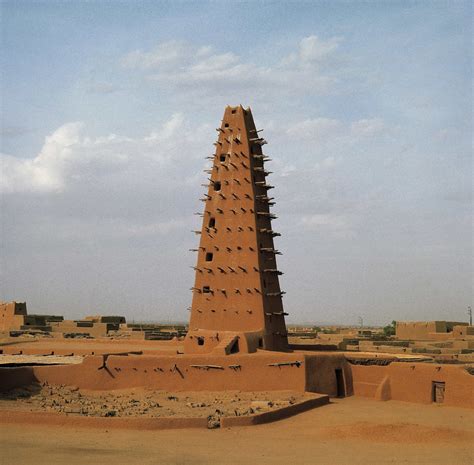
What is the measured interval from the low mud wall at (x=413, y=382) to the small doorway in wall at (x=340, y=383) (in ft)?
1.99

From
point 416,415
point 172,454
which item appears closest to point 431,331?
point 416,415

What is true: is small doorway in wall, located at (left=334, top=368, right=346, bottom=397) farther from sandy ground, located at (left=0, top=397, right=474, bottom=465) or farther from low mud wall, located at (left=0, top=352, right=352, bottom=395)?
sandy ground, located at (left=0, top=397, right=474, bottom=465)

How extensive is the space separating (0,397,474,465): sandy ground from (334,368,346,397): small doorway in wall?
194 inches

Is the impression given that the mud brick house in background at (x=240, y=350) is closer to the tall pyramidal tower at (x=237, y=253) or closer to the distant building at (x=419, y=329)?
the tall pyramidal tower at (x=237, y=253)

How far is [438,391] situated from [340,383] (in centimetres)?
418

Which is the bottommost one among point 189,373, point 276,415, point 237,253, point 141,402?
point 276,415

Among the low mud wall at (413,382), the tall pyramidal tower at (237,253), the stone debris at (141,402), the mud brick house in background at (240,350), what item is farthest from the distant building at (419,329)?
the stone debris at (141,402)

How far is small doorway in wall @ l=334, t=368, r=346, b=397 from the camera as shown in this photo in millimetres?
27312

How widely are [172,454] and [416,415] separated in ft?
34.4

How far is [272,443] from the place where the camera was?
709 inches

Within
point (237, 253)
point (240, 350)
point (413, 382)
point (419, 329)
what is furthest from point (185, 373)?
point (419, 329)

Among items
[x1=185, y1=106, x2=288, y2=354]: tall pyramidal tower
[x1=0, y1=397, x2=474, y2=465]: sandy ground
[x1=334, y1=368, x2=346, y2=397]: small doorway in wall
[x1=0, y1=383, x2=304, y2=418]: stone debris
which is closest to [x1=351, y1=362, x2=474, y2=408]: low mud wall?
[x1=334, y1=368, x2=346, y2=397]: small doorway in wall

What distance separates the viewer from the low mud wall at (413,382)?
24.3 meters

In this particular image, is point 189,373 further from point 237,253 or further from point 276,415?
point 237,253
